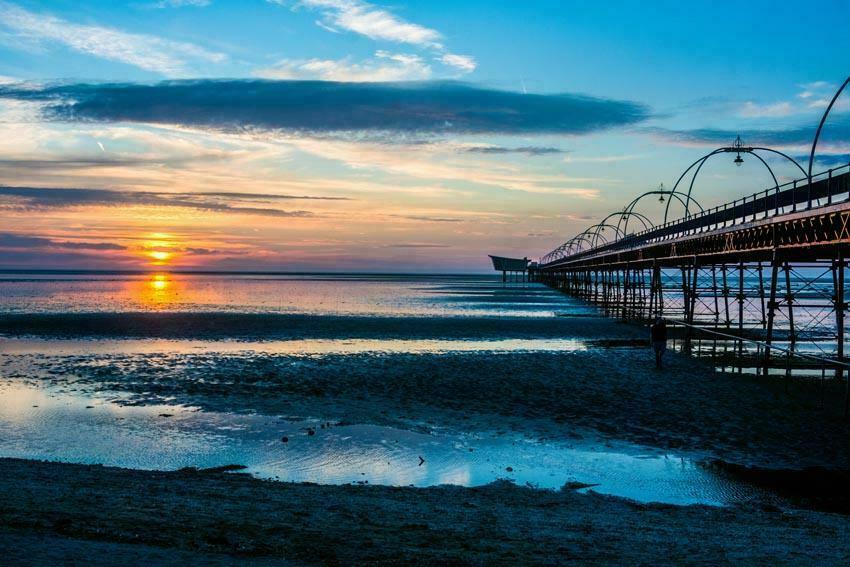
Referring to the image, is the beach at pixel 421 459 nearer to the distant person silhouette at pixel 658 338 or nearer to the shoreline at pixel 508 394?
the shoreline at pixel 508 394

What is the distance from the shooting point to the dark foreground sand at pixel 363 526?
742 centimetres

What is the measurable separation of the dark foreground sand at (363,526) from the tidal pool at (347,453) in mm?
1129

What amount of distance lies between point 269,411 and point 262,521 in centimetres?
954

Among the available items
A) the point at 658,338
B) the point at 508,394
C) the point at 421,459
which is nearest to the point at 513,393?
the point at 508,394

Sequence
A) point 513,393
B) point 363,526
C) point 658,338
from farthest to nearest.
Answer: point 658,338, point 513,393, point 363,526

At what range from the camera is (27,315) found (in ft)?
172

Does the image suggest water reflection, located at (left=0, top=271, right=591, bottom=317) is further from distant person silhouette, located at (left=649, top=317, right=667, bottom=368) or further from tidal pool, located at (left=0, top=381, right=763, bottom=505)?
tidal pool, located at (left=0, top=381, right=763, bottom=505)

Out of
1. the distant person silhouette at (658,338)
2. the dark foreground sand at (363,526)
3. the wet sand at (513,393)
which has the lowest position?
the wet sand at (513,393)

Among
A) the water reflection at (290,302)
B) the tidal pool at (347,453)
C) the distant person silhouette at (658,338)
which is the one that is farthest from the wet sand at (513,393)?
the water reflection at (290,302)

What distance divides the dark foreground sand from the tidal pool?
1129mm

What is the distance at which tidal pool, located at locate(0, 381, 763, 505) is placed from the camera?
12016mm

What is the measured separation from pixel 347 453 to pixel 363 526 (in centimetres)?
521

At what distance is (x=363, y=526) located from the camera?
859cm

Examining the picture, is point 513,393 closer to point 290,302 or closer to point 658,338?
point 658,338
